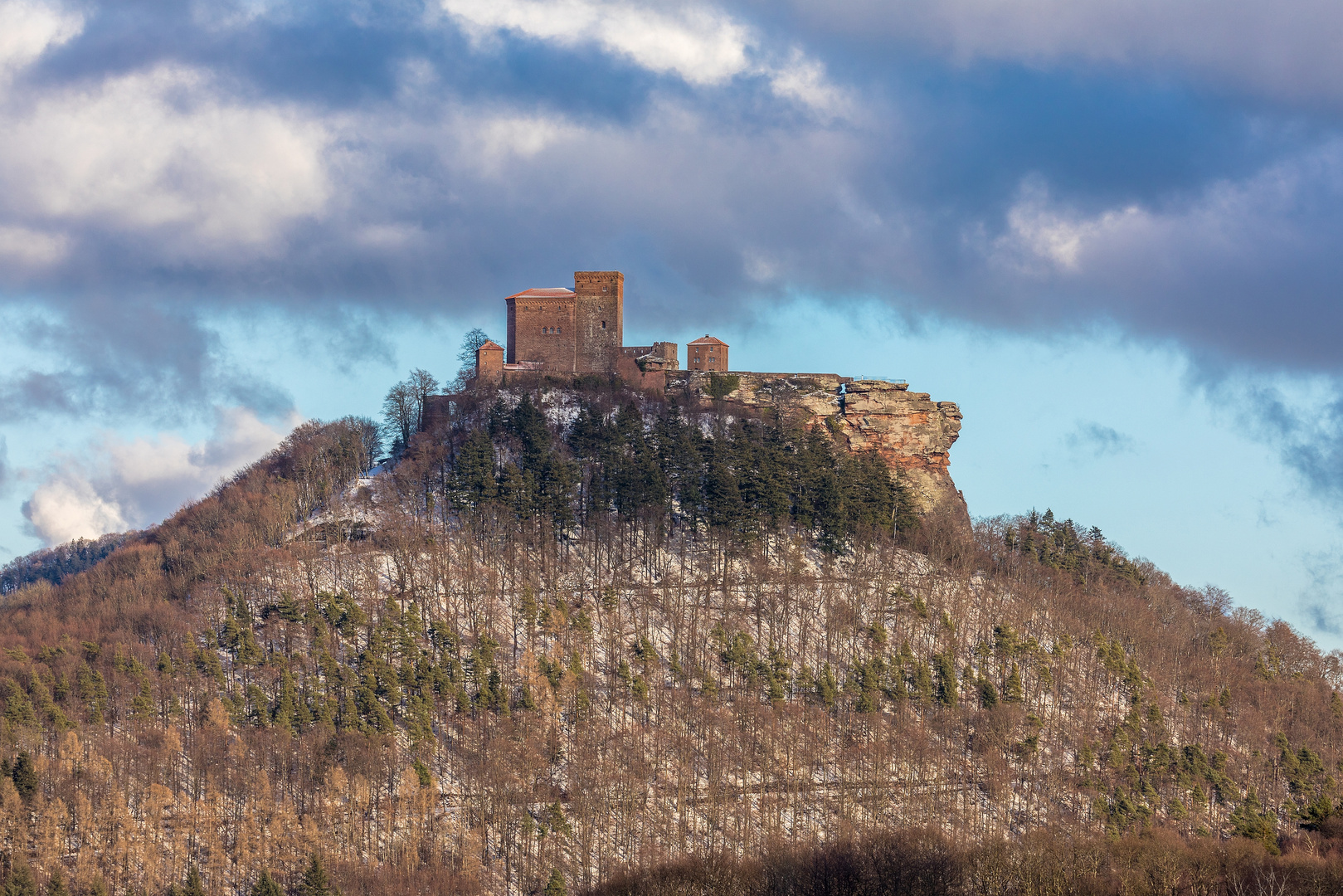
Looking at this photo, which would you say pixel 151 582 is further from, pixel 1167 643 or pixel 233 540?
pixel 1167 643

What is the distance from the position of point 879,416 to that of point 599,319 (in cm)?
2614

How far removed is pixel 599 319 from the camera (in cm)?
12206

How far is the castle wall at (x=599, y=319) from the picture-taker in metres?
121

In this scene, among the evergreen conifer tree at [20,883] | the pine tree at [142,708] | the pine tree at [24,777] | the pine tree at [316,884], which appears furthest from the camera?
the pine tree at [142,708]

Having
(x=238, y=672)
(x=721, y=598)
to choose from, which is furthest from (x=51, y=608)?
(x=721, y=598)

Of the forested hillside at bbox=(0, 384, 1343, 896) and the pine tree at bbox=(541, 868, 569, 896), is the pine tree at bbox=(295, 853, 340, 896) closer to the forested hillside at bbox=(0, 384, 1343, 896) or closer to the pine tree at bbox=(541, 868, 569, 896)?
the forested hillside at bbox=(0, 384, 1343, 896)

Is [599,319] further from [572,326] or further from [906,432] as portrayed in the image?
[906,432]

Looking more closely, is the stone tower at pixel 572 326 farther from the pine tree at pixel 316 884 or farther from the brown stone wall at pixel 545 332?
the pine tree at pixel 316 884

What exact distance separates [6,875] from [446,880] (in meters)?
21.7

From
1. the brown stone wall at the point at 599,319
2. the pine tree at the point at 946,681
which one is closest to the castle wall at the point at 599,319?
the brown stone wall at the point at 599,319

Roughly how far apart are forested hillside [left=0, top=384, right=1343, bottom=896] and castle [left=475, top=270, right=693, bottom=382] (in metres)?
3.88

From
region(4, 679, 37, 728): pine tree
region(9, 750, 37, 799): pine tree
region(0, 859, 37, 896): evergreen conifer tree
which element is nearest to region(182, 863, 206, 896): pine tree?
region(0, 859, 37, 896): evergreen conifer tree

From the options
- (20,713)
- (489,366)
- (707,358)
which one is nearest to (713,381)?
(707,358)

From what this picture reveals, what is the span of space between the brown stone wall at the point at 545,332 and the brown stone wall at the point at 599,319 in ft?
2.19
